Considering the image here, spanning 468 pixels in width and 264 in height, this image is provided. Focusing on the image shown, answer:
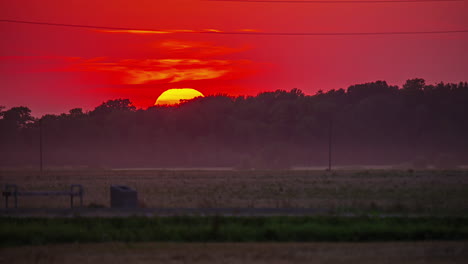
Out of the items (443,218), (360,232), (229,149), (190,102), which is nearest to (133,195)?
(360,232)

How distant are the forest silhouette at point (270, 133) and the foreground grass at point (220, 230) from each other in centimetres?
10806

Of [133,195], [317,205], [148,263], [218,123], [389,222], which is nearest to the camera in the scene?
[148,263]

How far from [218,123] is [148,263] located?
135894 millimetres

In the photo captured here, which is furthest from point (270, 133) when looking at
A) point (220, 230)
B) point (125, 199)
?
point (220, 230)

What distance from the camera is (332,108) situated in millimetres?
145125

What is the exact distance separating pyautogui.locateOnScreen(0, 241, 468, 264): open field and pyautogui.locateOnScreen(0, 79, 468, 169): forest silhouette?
111m

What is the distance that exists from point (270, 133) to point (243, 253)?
128 m

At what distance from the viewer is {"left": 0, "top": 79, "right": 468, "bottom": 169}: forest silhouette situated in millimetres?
140250

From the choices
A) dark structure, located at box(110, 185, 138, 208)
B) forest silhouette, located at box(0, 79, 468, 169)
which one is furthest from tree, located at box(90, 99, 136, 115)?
dark structure, located at box(110, 185, 138, 208)

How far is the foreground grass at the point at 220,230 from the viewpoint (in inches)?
853

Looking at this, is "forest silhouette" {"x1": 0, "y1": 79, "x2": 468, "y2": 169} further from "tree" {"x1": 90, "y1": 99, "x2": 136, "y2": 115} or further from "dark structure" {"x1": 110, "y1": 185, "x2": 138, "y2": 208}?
"dark structure" {"x1": 110, "y1": 185, "x2": 138, "y2": 208}

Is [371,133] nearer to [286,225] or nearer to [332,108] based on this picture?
[332,108]

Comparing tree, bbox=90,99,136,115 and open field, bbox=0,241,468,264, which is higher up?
tree, bbox=90,99,136,115

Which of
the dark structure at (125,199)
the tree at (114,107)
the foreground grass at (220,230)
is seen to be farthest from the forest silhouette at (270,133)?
the foreground grass at (220,230)
